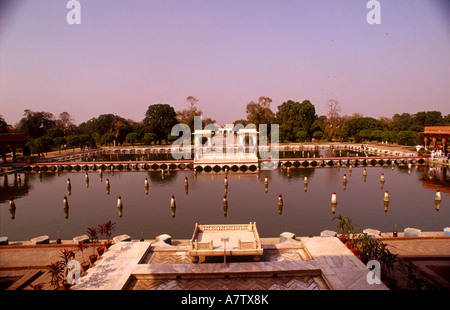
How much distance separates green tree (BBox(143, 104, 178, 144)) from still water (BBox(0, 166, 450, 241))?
46011mm

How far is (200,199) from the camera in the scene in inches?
1165

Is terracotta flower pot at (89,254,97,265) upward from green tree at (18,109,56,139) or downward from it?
downward

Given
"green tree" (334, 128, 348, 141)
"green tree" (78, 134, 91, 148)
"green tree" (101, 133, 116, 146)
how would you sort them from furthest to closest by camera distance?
"green tree" (334, 128, 348, 141) → "green tree" (101, 133, 116, 146) → "green tree" (78, 134, 91, 148)

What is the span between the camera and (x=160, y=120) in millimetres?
89312

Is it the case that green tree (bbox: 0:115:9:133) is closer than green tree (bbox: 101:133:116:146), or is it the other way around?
green tree (bbox: 0:115:9:133)

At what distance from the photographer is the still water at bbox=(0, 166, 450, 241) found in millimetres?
21875

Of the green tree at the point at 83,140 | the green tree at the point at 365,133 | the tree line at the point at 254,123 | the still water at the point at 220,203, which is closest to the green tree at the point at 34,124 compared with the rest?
the tree line at the point at 254,123

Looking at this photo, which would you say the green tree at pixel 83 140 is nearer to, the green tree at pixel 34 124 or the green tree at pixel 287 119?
the green tree at pixel 34 124

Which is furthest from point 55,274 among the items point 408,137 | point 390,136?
point 390,136

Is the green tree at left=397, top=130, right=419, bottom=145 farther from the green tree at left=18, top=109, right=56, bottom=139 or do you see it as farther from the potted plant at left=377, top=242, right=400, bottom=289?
the green tree at left=18, top=109, right=56, bottom=139

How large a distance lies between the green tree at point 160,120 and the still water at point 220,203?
4601cm

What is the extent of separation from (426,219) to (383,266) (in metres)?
14.3

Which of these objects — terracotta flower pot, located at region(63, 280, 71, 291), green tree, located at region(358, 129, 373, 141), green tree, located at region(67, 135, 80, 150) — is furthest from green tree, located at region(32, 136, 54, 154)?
green tree, located at region(358, 129, 373, 141)
